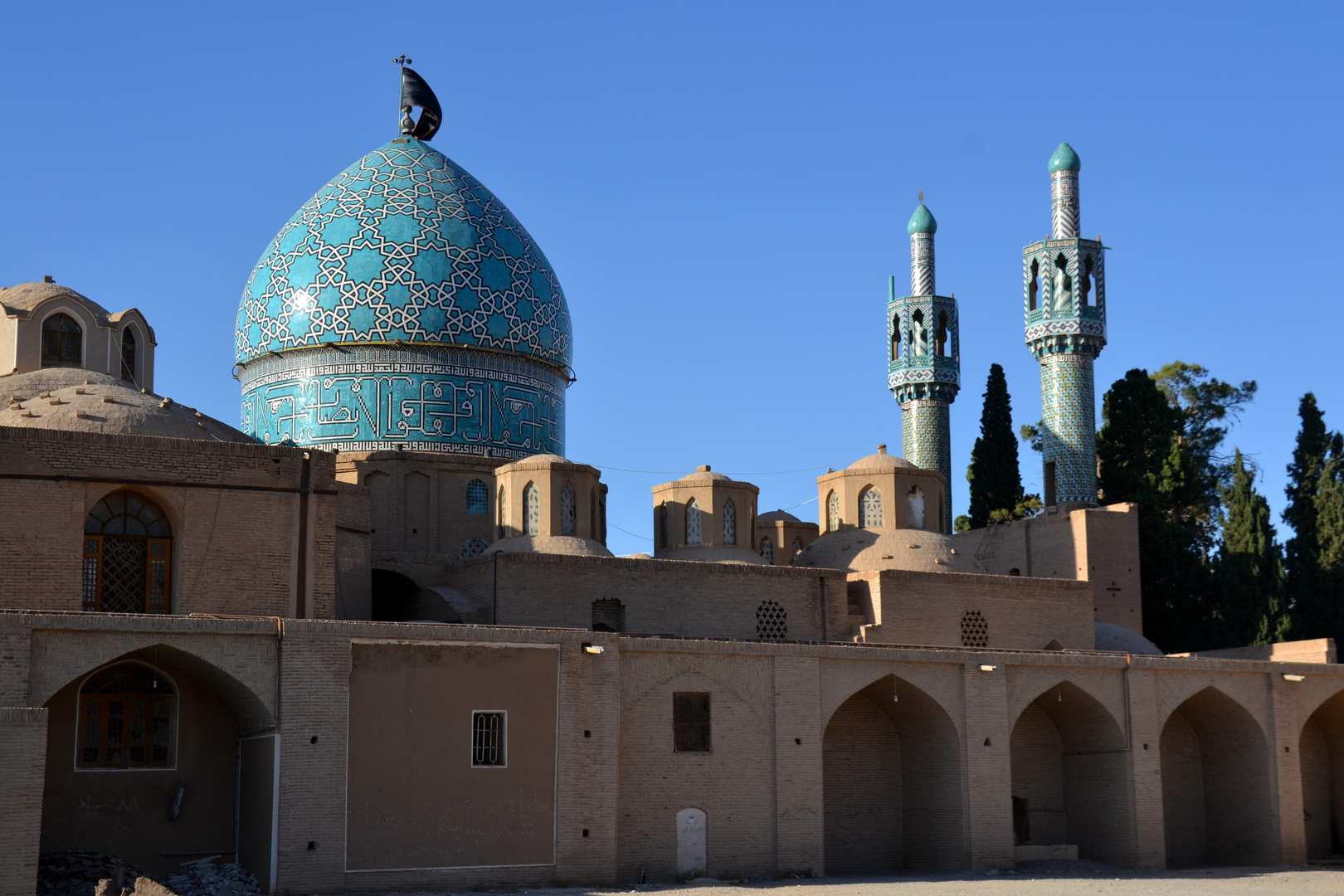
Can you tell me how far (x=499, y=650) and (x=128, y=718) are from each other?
3779mm

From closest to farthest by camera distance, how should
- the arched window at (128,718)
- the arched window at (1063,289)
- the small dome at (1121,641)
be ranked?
the arched window at (128,718)
the small dome at (1121,641)
the arched window at (1063,289)

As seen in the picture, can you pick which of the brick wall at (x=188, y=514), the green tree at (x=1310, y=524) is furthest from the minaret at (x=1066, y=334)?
the brick wall at (x=188, y=514)

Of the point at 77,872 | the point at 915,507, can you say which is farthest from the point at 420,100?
the point at 77,872

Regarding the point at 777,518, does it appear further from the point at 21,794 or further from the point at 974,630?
the point at 21,794

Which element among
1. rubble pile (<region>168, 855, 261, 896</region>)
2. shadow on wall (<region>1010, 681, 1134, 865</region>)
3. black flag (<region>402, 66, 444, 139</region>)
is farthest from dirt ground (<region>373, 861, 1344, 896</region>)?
black flag (<region>402, 66, 444, 139</region>)

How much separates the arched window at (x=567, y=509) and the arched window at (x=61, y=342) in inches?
255

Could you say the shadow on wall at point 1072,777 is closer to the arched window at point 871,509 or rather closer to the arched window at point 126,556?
the arched window at point 871,509

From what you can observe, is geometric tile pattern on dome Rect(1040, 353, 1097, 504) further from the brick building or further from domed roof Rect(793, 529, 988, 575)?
domed roof Rect(793, 529, 988, 575)

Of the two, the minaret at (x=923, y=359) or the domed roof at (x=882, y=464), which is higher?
the minaret at (x=923, y=359)

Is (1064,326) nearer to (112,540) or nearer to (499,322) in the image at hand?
(499,322)

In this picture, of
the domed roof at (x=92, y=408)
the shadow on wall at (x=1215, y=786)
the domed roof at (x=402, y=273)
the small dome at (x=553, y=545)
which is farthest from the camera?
the domed roof at (x=402, y=273)

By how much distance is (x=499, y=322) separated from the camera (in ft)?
83.3

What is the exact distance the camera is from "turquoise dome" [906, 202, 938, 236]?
34.2 meters

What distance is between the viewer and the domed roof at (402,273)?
24906 millimetres
